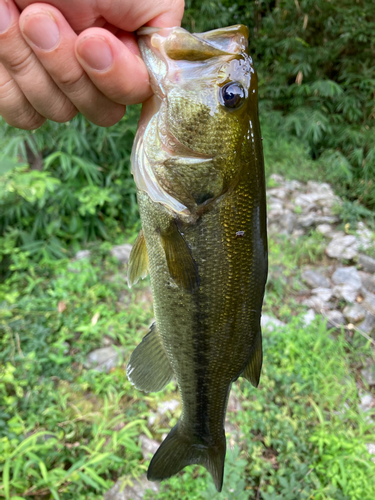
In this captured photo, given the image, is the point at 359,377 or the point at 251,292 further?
the point at 359,377

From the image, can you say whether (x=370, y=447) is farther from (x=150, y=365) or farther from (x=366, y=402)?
(x=150, y=365)

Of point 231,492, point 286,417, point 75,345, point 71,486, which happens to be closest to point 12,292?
point 75,345

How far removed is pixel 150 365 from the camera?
1471mm

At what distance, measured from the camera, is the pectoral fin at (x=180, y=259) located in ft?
4.01

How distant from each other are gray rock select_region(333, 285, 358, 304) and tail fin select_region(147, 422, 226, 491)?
314cm

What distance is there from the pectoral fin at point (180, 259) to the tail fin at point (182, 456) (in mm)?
791

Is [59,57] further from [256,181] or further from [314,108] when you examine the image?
[314,108]

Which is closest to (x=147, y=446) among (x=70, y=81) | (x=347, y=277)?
(x=70, y=81)

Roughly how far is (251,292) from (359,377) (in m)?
2.68

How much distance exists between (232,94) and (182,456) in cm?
158

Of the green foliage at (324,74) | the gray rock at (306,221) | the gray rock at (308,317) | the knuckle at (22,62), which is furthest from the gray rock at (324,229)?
the knuckle at (22,62)

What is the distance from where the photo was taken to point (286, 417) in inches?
103

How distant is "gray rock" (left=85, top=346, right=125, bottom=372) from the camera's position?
2859 mm

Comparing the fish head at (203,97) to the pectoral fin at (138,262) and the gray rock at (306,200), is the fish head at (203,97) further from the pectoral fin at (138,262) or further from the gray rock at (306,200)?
the gray rock at (306,200)
